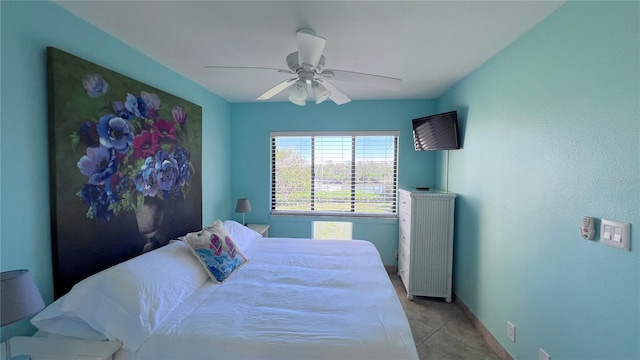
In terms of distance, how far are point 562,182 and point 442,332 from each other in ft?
5.45

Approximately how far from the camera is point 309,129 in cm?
358

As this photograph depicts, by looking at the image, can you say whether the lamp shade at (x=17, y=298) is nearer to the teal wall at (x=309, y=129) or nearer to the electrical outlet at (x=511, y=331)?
the teal wall at (x=309, y=129)

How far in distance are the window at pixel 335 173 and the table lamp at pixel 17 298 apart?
2766 mm

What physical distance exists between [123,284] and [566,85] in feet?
9.09

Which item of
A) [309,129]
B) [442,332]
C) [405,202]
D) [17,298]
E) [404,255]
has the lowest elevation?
[442,332]

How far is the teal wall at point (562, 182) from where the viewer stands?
1.11 m

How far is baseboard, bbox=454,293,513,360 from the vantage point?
1.93m

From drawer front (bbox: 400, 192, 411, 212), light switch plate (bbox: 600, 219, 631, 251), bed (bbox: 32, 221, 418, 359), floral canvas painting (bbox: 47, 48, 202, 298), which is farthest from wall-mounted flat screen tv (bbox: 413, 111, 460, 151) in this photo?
floral canvas painting (bbox: 47, 48, 202, 298)

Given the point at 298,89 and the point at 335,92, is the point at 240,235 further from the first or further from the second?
the point at 335,92

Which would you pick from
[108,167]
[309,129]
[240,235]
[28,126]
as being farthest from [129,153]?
[309,129]

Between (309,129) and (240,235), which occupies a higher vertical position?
(309,129)

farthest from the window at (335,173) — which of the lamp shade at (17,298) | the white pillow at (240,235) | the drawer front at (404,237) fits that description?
the lamp shade at (17,298)

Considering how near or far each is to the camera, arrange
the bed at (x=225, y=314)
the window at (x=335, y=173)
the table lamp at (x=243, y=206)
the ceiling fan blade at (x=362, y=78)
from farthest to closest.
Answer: the window at (x=335, y=173) → the table lamp at (x=243, y=206) → the ceiling fan blade at (x=362, y=78) → the bed at (x=225, y=314)

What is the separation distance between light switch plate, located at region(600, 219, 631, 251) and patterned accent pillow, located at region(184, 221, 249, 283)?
7.49 ft
